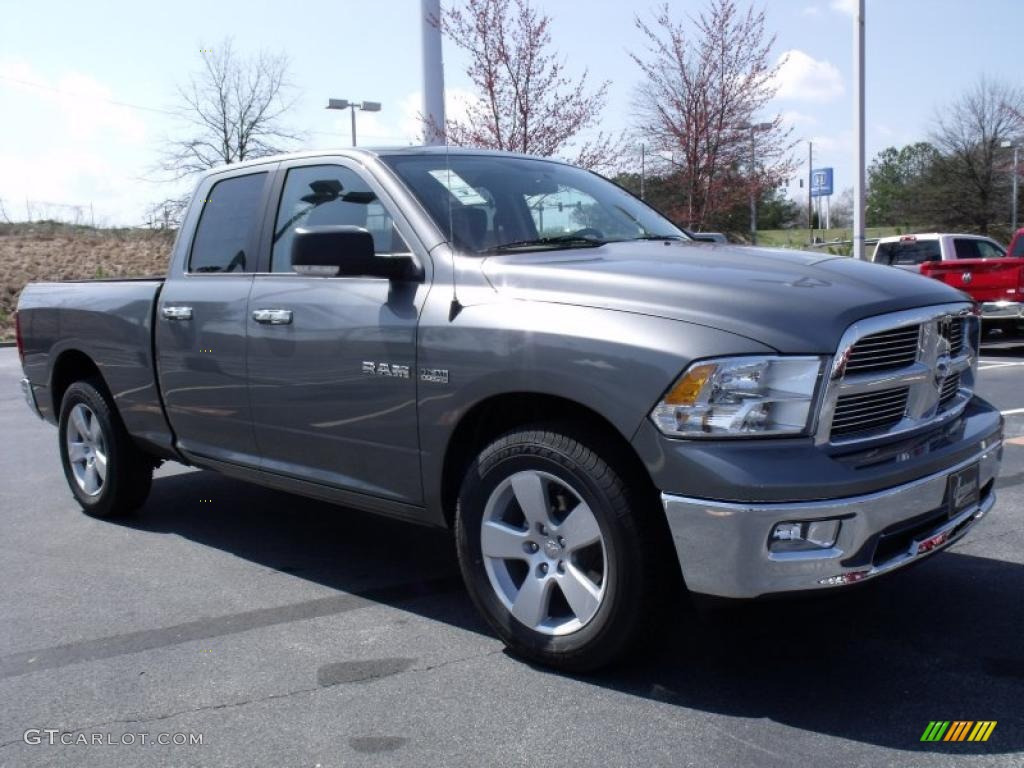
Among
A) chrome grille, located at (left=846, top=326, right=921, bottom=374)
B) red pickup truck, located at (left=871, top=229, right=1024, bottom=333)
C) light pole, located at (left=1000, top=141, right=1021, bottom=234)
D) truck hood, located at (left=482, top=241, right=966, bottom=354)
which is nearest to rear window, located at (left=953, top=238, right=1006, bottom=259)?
red pickup truck, located at (left=871, top=229, right=1024, bottom=333)

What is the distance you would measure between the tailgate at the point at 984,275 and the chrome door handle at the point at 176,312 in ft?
41.9

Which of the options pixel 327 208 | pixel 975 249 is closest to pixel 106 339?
pixel 327 208

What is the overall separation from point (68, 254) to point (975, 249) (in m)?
30.3

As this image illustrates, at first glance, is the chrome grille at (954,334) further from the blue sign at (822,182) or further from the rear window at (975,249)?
the blue sign at (822,182)

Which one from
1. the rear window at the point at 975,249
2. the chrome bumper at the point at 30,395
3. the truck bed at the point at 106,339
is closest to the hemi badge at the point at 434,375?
the truck bed at the point at 106,339

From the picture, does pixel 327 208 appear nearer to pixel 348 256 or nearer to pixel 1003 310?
pixel 348 256

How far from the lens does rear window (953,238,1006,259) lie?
1684cm

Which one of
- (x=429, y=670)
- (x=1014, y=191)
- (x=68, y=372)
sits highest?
(x=1014, y=191)

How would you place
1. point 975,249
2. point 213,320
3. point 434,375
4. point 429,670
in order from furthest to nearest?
point 975,249
point 213,320
point 434,375
point 429,670

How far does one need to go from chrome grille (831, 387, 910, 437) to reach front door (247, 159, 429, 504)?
1.55m

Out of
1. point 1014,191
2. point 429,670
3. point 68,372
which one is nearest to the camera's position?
point 429,670

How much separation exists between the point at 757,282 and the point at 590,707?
1.47 m

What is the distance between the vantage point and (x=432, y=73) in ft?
53.1

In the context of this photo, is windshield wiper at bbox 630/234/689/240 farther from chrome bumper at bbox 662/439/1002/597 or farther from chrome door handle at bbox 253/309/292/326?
chrome bumper at bbox 662/439/1002/597
